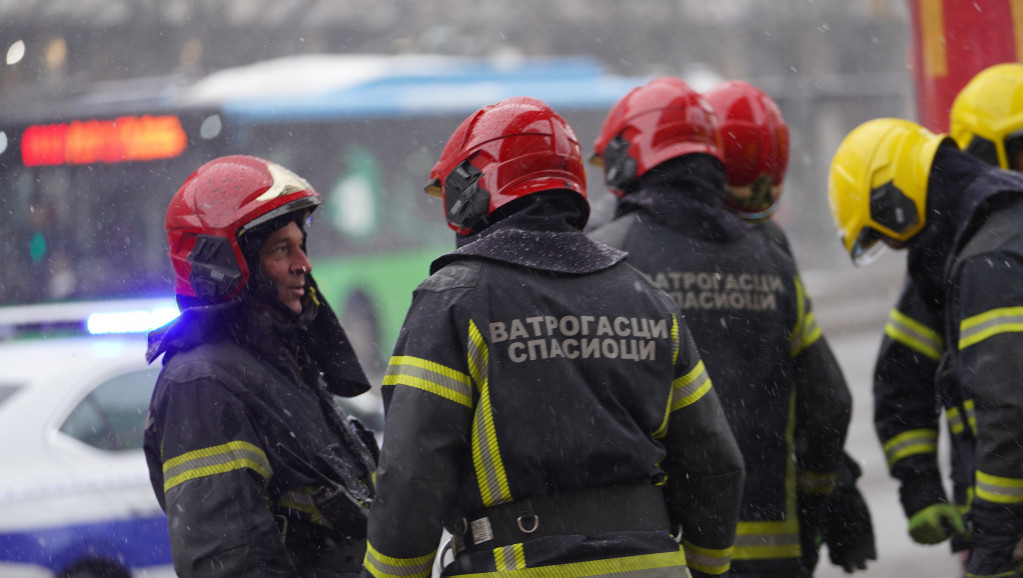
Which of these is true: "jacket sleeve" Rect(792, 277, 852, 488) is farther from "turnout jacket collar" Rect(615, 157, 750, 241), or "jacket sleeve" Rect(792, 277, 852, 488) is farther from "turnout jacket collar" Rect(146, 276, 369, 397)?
"turnout jacket collar" Rect(146, 276, 369, 397)

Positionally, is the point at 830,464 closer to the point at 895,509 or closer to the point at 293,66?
the point at 895,509

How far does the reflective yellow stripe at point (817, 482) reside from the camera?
13.1ft

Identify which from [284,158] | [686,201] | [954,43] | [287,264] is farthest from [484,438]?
[284,158]

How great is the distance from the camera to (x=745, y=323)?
3.73 m

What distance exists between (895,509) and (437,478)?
6.67m

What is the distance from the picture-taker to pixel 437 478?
250 cm

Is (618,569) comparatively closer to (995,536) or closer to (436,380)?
(436,380)

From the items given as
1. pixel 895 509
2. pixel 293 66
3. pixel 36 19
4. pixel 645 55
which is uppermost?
pixel 36 19

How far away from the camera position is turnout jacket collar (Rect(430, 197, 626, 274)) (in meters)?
2.65

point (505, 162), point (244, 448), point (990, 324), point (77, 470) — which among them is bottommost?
point (77, 470)

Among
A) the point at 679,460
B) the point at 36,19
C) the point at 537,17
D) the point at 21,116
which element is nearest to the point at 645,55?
the point at 537,17

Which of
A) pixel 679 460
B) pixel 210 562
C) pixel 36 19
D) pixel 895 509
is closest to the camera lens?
pixel 210 562

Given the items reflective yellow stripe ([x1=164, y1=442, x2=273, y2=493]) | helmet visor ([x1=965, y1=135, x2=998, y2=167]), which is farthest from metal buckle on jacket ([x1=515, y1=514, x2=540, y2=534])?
helmet visor ([x1=965, y1=135, x2=998, y2=167])

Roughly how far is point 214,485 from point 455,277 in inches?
31.6
